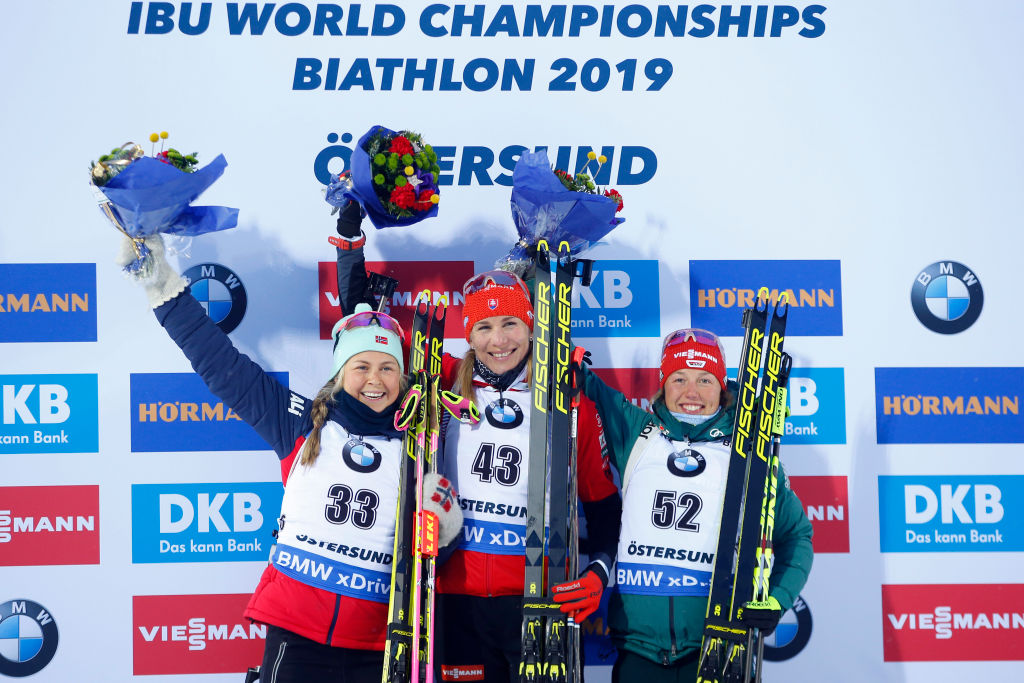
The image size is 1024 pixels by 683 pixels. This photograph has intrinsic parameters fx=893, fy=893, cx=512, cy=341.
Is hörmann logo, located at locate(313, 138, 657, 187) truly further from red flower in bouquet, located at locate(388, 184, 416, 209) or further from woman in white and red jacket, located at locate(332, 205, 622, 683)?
woman in white and red jacket, located at locate(332, 205, 622, 683)

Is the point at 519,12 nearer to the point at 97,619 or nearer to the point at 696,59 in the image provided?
the point at 696,59

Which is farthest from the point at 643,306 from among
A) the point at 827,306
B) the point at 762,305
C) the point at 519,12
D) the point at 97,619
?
the point at 97,619

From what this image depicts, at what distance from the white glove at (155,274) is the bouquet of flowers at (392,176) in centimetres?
66

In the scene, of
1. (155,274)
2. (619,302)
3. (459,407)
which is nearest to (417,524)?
(459,407)

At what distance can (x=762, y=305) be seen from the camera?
366cm

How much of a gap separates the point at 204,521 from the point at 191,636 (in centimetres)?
45

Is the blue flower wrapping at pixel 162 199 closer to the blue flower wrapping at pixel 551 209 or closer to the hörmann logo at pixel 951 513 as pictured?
the blue flower wrapping at pixel 551 209

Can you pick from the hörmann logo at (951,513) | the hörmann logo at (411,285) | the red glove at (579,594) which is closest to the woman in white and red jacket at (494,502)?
the red glove at (579,594)

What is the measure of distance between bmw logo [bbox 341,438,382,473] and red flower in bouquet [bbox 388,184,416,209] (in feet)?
2.71

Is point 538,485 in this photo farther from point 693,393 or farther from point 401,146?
point 401,146

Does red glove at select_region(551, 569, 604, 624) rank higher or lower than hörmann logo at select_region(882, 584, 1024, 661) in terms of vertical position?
higher

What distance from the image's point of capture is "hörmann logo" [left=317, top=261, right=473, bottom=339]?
3609 millimetres

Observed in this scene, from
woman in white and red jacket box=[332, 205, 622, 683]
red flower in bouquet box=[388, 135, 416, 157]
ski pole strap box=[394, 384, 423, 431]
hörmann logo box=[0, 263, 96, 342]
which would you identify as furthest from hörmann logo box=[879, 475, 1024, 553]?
hörmann logo box=[0, 263, 96, 342]

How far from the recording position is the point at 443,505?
278cm
